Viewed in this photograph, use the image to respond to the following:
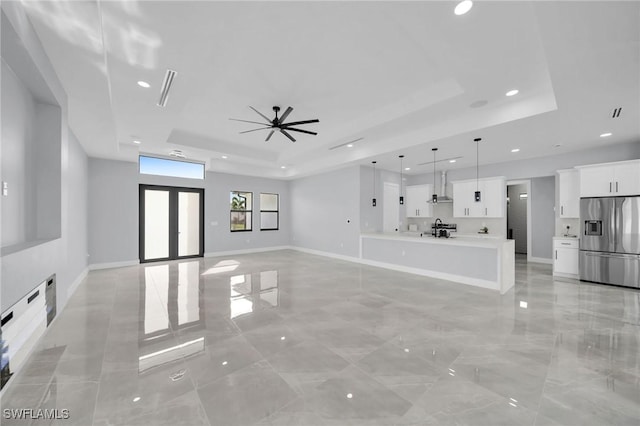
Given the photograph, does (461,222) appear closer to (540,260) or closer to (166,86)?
(540,260)


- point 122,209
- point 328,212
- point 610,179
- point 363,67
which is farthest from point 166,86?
point 610,179

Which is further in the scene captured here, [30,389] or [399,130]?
[399,130]

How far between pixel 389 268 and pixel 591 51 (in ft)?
17.5

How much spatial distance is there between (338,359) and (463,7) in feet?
11.1

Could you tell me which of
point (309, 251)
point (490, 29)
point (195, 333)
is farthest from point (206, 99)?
point (309, 251)

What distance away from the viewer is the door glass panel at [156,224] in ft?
25.0

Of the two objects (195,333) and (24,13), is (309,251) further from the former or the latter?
(24,13)

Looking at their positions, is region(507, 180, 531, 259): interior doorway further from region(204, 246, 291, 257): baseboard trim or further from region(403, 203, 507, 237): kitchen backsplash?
region(204, 246, 291, 257): baseboard trim

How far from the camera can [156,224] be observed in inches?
307

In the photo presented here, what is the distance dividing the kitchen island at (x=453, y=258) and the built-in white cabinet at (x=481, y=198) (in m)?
1.95

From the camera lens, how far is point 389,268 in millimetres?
6832

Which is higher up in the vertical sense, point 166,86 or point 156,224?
point 166,86

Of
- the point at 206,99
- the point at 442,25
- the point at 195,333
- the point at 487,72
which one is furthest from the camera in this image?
the point at 206,99

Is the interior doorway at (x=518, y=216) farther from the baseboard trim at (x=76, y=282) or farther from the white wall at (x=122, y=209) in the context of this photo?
the baseboard trim at (x=76, y=282)
